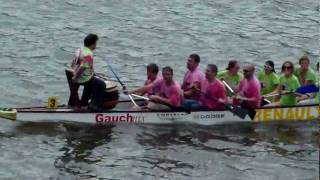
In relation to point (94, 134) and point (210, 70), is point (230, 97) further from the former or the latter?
point (94, 134)

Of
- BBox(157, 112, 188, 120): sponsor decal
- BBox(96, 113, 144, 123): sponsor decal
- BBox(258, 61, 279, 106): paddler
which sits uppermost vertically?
BBox(258, 61, 279, 106): paddler

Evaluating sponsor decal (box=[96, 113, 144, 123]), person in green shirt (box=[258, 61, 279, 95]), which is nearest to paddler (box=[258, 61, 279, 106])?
person in green shirt (box=[258, 61, 279, 95])

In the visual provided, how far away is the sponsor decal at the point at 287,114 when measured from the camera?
1998 centimetres

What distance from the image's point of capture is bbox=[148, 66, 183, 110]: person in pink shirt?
19.2m

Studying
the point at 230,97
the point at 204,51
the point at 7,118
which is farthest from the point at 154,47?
the point at 7,118

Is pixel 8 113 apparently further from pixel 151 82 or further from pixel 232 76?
pixel 232 76

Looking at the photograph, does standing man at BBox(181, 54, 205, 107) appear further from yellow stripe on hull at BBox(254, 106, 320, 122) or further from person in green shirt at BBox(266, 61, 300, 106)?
person in green shirt at BBox(266, 61, 300, 106)

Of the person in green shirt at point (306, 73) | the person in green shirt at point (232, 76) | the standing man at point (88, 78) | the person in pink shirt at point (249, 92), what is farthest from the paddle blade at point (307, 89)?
the standing man at point (88, 78)

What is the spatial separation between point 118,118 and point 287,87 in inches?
182

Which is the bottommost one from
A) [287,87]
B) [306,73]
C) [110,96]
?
[110,96]

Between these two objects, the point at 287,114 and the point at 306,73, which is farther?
the point at 306,73

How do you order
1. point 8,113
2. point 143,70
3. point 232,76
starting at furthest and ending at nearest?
point 143,70
point 232,76
point 8,113

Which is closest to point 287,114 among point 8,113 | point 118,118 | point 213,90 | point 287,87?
point 287,87

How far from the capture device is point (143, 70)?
2556 centimetres
